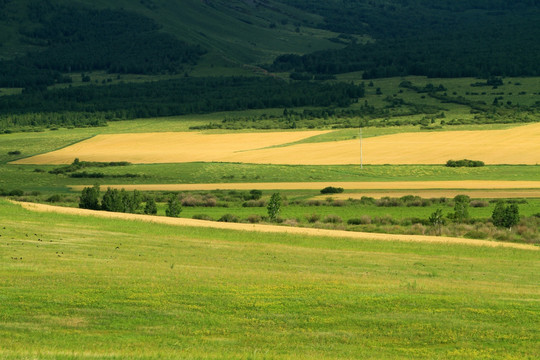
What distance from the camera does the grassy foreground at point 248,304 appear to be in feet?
68.2

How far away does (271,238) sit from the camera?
46.1 meters

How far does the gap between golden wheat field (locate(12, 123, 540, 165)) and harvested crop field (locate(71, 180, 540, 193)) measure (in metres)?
15.4

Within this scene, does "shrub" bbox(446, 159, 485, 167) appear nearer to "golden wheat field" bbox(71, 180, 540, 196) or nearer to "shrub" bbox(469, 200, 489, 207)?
"golden wheat field" bbox(71, 180, 540, 196)

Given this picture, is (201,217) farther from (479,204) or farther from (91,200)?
(479,204)

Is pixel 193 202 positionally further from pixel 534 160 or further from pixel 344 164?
pixel 534 160

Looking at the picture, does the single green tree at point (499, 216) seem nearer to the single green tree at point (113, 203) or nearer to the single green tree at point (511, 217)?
the single green tree at point (511, 217)

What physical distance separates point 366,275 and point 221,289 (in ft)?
23.8

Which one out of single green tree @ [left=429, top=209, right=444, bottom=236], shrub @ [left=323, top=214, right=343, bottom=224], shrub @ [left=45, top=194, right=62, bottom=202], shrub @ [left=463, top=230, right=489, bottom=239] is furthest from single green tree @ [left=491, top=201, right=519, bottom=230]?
shrub @ [left=45, top=194, right=62, bottom=202]

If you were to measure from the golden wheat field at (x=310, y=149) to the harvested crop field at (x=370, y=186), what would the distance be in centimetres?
1540

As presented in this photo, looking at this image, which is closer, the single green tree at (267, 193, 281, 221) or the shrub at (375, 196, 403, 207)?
the single green tree at (267, 193, 281, 221)

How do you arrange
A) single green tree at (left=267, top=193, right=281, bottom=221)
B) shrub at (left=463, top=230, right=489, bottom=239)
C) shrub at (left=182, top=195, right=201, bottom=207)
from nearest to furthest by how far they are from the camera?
shrub at (left=463, top=230, right=489, bottom=239) < single green tree at (left=267, top=193, right=281, bottom=221) < shrub at (left=182, top=195, right=201, bottom=207)

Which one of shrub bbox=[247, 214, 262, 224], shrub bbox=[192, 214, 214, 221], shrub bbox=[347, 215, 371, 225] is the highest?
shrub bbox=[192, 214, 214, 221]

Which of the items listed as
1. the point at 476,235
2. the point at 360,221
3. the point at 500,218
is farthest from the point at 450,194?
the point at 476,235

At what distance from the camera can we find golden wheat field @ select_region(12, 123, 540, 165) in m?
106
